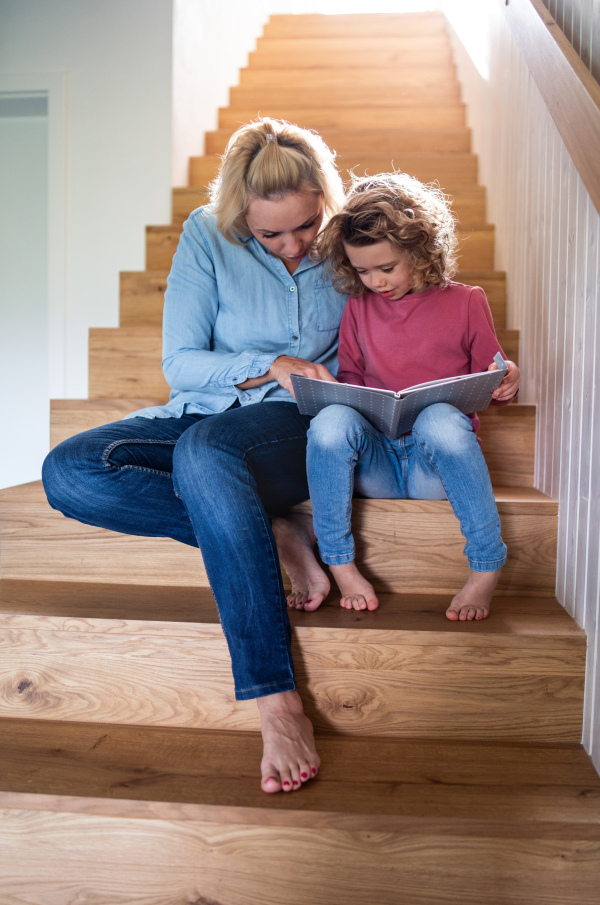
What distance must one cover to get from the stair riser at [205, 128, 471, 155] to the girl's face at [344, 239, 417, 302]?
1.61 m

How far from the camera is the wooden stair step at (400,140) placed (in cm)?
279

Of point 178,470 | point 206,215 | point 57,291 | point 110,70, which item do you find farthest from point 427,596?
point 110,70

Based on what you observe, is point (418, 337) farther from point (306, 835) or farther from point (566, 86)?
point (306, 835)

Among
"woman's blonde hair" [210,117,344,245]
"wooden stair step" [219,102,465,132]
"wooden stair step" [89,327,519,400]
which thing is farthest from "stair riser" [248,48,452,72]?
"woman's blonde hair" [210,117,344,245]

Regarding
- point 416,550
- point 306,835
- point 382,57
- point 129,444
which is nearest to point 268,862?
point 306,835

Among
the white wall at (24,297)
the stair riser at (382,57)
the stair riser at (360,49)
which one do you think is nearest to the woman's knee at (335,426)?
the white wall at (24,297)

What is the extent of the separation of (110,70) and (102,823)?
2.42m

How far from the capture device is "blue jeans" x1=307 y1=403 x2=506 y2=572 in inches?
48.0

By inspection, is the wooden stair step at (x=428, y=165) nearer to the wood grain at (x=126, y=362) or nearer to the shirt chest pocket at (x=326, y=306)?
the wood grain at (x=126, y=362)

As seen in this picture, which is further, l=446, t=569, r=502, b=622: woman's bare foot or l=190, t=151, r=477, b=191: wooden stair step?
l=190, t=151, r=477, b=191: wooden stair step

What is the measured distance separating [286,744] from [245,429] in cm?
52

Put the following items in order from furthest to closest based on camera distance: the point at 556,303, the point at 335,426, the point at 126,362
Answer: the point at 126,362 < the point at 556,303 < the point at 335,426

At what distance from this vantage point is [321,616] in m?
1.25

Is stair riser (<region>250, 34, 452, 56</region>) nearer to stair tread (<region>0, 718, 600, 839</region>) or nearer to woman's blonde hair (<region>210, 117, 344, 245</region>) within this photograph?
woman's blonde hair (<region>210, 117, 344, 245</region>)
